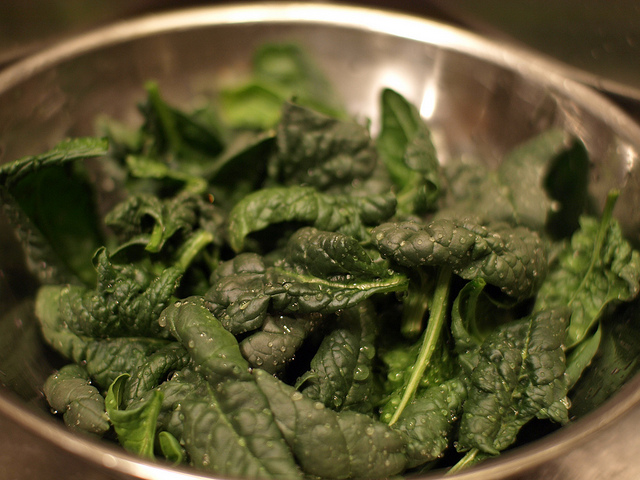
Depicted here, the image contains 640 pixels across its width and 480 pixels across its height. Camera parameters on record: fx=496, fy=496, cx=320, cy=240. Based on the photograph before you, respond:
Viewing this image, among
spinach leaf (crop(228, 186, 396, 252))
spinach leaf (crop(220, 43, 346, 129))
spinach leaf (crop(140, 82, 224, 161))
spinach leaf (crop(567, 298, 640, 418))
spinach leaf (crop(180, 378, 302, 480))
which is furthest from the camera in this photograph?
spinach leaf (crop(220, 43, 346, 129))

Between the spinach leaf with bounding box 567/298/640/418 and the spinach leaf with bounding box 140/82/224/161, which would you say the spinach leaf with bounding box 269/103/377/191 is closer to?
the spinach leaf with bounding box 140/82/224/161

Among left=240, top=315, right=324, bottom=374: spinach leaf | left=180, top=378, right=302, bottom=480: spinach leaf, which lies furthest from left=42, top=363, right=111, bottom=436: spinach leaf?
left=240, top=315, right=324, bottom=374: spinach leaf

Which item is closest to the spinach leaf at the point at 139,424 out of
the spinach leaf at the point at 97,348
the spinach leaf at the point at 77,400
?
the spinach leaf at the point at 77,400

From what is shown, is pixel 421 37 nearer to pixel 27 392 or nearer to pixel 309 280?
pixel 309 280

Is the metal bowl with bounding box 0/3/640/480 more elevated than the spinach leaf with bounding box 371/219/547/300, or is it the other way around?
the metal bowl with bounding box 0/3/640/480

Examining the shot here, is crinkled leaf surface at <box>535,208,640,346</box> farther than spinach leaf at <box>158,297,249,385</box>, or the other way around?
crinkled leaf surface at <box>535,208,640,346</box>

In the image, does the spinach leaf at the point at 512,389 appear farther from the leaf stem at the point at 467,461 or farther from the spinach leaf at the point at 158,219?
the spinach leaf at the point at 158,219

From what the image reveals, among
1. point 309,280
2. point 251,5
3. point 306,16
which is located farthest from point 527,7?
point 309,280
